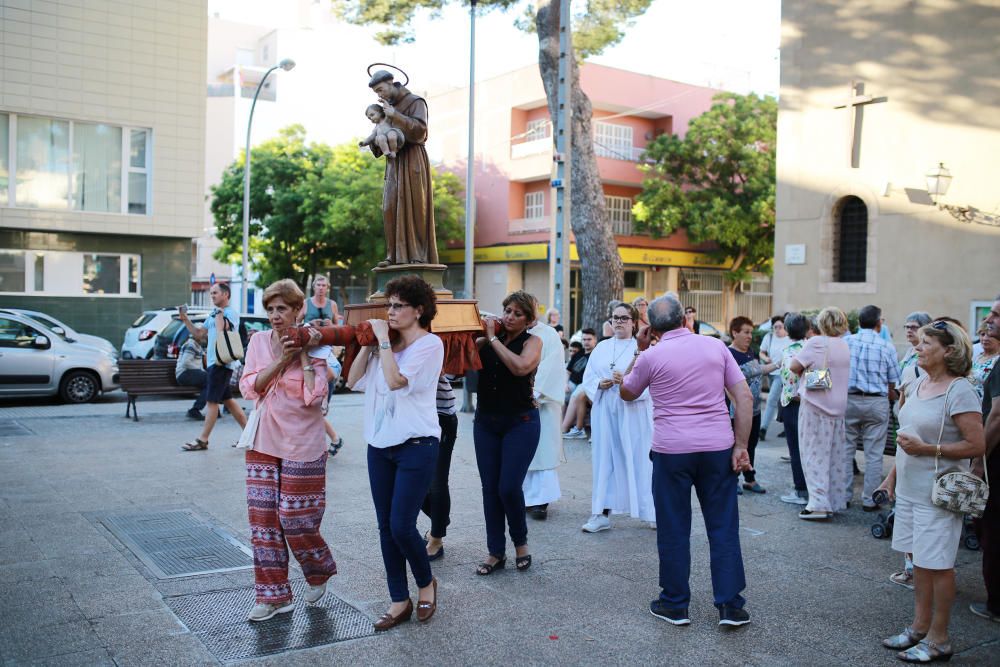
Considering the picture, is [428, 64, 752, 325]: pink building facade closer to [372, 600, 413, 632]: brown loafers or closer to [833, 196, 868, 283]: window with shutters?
[833, 196, 868, 283]: window with shutters

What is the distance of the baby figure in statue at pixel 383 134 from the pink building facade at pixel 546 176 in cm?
2546

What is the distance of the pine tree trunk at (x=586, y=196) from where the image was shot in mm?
17688

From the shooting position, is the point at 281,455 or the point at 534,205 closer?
the point at 281,455

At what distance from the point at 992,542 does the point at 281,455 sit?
4123 mm

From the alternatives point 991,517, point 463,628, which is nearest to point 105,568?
point 463,628

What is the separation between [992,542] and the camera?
203 inches

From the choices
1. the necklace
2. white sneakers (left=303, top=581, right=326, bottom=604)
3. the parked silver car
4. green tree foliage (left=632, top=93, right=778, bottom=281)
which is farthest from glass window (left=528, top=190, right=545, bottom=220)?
white sneakers (left=303, top=581, right=326, bottom=604)

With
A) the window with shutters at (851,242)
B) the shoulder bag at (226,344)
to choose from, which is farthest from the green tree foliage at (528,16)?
the shoulder bag at (226,344)

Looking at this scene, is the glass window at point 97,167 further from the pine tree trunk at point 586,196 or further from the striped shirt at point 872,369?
the striped shirt at point 872,369

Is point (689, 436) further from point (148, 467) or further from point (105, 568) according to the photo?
point (148, 467)

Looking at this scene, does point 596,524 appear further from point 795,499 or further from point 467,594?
point 795,499

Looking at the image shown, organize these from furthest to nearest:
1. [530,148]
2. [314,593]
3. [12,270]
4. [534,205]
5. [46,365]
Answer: [534,205], [530,148], [12,270], [46,365], [314,593]

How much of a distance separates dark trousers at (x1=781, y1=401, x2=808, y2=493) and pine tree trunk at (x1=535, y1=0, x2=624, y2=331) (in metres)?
9.27

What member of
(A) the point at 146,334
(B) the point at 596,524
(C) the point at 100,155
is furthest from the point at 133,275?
(B) the point at 596,524
